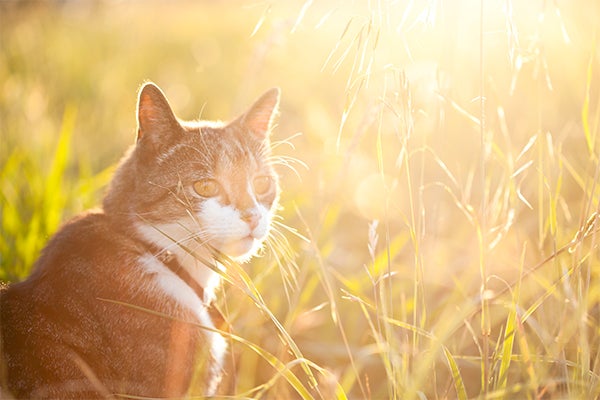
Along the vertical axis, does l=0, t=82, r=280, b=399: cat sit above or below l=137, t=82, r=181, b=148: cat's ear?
below

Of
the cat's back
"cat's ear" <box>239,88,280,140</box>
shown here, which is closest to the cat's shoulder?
the cat's back

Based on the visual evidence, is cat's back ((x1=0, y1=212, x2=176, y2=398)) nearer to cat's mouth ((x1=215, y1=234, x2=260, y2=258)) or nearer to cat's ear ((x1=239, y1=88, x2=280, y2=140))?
cat's mouth ((x1=215, y1=234, x2=260, y2=258))

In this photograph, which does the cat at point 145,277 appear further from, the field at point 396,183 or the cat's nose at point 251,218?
the field at point 396,183

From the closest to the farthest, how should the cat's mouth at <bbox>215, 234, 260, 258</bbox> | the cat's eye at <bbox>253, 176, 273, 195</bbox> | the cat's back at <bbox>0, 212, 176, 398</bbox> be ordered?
1. the cat's back at <bbox>0, 212, 176, 398</bbox>
2. the cat's mouth at <bbox>215, 234, 260, 258</bbox>
3. the cat's eye at <bbox>253, 176, 273, 195</bbox>

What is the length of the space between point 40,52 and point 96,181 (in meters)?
3.43

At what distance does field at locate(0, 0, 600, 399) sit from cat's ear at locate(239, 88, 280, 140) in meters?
0.10

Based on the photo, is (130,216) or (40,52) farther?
(40,52)

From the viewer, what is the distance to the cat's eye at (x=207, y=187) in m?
2.38

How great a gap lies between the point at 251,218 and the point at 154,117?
1.74 feet

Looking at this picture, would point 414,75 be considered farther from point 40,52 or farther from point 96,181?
point 40,52

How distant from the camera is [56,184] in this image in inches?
121

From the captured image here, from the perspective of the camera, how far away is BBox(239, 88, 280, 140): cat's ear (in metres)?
2.73

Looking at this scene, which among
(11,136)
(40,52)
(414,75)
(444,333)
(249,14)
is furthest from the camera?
(249,14)

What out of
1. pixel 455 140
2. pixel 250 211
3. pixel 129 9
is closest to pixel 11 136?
pixel 250 211
